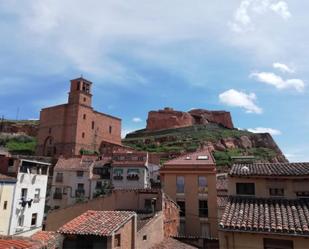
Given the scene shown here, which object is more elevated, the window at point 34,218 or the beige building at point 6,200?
the beige building at point 6,200

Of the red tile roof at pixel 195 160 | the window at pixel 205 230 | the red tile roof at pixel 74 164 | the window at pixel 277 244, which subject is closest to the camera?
the window at pixel 277 244

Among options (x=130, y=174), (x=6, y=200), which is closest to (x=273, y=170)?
(x=6, y=200)

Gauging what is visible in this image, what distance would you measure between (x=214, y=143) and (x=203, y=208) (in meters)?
51.7

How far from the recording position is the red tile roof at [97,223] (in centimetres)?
1546

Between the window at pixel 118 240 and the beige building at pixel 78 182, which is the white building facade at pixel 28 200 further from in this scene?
the window at pixel 118 240

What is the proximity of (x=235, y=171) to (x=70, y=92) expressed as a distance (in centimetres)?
6013

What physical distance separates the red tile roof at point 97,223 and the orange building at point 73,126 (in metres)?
49.1

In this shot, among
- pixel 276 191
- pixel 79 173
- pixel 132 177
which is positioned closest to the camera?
pixel 276 191

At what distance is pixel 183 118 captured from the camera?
109 m

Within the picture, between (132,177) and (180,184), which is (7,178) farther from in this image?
(132,177)

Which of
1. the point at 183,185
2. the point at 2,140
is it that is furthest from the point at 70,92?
the point at 183,185

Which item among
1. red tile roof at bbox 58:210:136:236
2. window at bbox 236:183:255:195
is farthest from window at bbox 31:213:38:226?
window at bbox 236:183:255:195

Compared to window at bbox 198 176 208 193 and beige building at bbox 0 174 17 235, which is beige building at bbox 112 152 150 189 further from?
beige building at bbox 0 174 17 235

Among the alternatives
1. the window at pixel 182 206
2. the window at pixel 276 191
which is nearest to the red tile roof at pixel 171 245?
the window at pixel 182 206
